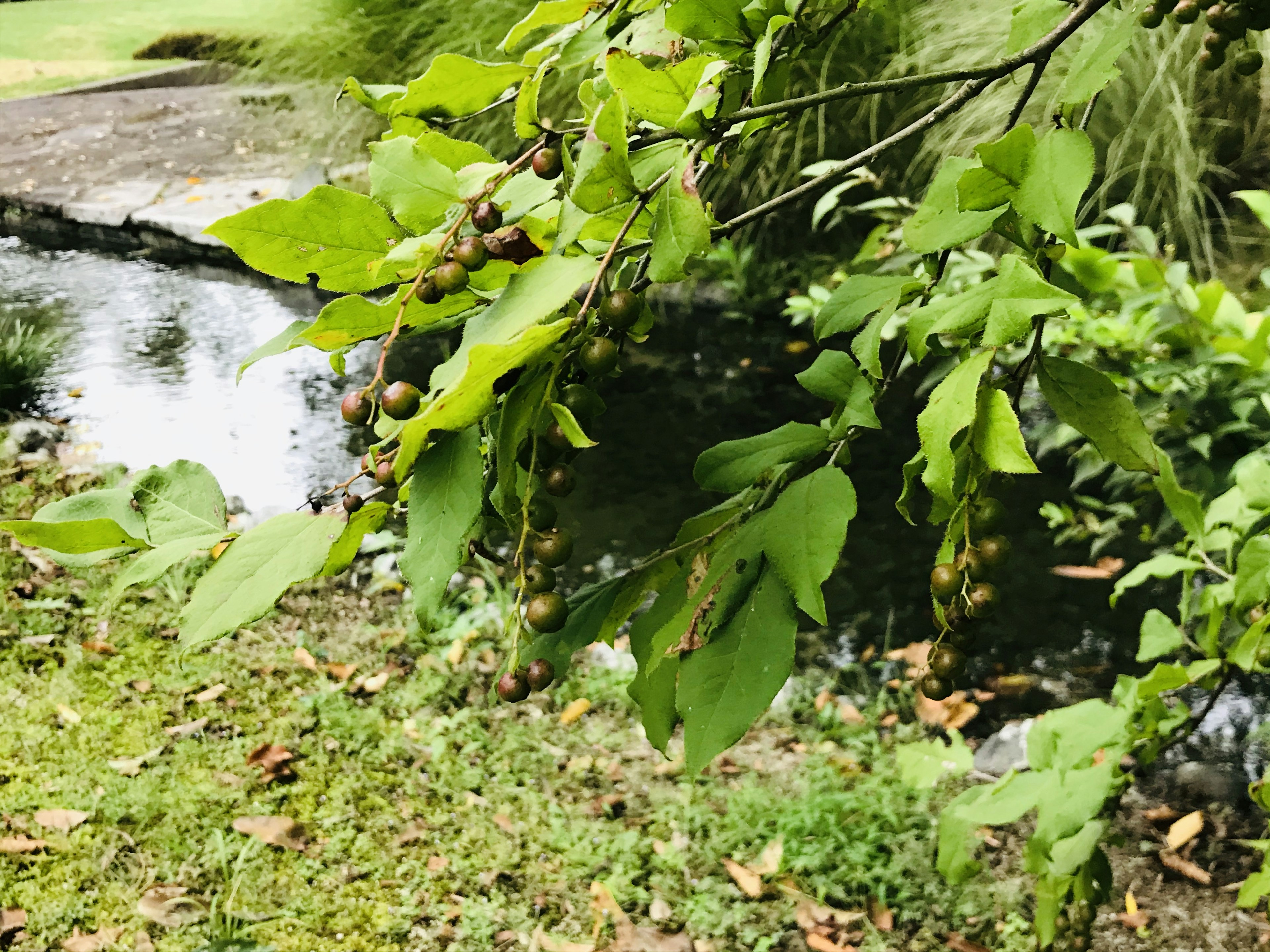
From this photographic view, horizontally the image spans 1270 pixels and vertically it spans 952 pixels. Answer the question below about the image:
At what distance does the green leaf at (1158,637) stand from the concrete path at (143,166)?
17.2ft

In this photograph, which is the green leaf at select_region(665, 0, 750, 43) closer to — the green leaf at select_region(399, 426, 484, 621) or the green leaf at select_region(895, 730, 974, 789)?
the green leaf at select_region(399, 426, 484, 621)

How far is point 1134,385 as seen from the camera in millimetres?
2004

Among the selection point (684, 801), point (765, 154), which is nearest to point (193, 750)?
point (684, 801)

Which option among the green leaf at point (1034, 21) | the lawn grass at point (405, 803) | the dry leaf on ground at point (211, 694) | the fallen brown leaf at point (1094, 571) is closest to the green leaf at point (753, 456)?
the green leaf at point (1034, 21)

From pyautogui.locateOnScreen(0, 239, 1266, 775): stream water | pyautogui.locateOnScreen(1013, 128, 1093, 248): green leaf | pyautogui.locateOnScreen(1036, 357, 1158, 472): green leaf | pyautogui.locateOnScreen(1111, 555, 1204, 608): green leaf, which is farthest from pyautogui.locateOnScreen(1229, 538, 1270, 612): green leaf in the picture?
pyautogui.locateOnScreen(0, 239, 1266, 775): stream water

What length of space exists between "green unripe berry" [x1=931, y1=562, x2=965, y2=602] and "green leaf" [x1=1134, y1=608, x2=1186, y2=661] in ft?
2.26

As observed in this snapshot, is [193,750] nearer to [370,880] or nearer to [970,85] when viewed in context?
[370,880]

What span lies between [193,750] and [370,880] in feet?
1.76

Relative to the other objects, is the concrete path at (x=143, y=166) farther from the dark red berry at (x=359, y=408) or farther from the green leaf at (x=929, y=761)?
the dark red berry at (x=359, y=408)

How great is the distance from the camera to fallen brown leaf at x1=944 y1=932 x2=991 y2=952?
1.51m

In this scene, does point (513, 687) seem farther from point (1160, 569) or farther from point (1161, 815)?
point (1161, 815)

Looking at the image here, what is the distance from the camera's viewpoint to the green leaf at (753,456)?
0.54 metres

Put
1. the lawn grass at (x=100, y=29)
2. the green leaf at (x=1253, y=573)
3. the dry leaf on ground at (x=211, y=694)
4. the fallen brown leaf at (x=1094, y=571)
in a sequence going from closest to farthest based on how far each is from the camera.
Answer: the green leaf at (x=1253, y=573), the dry leaf on ground at (x=211, y=694), the fallen brown leaf at (x=1094, y=571), the lawn grass at (x=100, y=29)

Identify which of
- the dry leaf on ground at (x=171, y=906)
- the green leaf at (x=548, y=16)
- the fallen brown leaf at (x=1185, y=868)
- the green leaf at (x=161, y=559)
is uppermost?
the green leaf at (x=548, y=16)
